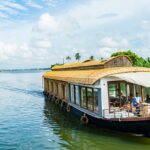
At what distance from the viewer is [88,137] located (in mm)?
18500

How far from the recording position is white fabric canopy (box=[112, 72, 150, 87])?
57.3 feet

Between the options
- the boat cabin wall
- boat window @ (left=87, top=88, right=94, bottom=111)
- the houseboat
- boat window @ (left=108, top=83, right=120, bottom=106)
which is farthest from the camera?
the boat cabin wall

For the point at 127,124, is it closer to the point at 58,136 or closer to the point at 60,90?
the point at 58,136

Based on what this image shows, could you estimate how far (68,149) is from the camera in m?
16.6

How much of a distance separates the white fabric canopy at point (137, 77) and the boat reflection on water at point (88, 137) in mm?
2857

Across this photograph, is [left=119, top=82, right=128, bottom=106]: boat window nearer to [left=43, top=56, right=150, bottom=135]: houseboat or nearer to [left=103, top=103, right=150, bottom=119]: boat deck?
[left=43, top=56, right=150, bottom=135]: houseboat

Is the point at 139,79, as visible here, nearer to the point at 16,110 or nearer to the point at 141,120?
the point at 141,120

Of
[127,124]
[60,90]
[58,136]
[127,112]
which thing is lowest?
[58,136]

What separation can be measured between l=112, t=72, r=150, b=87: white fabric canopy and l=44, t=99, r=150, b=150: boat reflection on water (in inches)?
112

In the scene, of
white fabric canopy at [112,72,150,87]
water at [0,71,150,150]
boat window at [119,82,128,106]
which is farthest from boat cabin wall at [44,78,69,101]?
white fabric canopy at [112,72,150,87]

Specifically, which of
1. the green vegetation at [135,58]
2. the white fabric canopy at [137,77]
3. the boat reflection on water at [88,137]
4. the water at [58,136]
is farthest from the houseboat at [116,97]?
the green vegetation at [135,58]

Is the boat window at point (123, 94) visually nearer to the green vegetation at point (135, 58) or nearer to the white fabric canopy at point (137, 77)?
the white fabric canopy at point (137, 77)

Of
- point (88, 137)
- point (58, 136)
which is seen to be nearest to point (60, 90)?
point (58, 136)

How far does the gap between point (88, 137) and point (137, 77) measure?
14.0 feet
